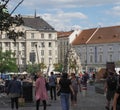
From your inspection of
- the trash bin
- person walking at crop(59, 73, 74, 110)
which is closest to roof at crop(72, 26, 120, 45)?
the trash bin

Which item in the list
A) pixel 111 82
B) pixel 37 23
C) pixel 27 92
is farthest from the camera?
pixel 37 23

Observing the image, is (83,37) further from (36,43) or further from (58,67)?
(58,67)

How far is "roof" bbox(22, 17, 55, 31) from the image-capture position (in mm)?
157000

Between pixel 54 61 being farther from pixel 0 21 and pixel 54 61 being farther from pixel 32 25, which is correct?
pixel 0 21

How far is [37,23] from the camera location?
517 feet

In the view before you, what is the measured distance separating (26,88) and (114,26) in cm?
12886

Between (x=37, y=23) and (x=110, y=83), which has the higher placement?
(x=37, y=23)

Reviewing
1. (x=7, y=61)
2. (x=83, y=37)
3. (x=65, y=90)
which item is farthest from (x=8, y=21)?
(x=83, y=37)

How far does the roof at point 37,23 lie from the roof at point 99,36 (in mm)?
10434

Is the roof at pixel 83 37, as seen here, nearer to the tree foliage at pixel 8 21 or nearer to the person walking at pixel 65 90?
the tree foliage at pixel 8 21

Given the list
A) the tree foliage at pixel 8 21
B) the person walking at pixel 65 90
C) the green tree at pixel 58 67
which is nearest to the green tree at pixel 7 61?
the green tree at pixel 58 67

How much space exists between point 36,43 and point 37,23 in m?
6.25

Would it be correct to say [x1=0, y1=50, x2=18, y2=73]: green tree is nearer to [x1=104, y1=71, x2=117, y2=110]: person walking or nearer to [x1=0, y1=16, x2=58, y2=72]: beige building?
[x1=0, y1=16, x2=58, y2=72]: beige building

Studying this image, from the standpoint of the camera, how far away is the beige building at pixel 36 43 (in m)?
156
